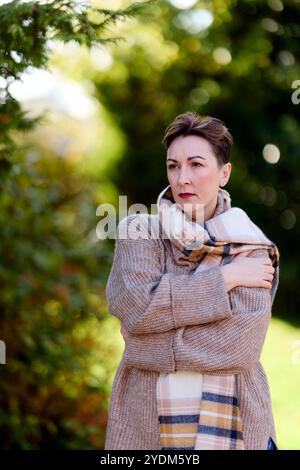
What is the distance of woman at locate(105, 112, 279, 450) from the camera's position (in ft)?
6.87

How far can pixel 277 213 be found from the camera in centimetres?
924

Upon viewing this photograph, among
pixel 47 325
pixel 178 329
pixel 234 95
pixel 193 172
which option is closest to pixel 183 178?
pixel 193 172

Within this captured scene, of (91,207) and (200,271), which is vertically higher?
(91,207)

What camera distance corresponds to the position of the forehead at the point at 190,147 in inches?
86.7

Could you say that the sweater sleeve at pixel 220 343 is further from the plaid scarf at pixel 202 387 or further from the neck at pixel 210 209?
the neck at pixel 210 209

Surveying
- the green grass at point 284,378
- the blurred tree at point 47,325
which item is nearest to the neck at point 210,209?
the blurred tree at point 47,325

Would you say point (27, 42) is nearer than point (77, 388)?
Yes

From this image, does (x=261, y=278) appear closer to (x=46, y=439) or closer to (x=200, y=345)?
(x=200, y=345)

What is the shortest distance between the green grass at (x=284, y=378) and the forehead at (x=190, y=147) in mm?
2891

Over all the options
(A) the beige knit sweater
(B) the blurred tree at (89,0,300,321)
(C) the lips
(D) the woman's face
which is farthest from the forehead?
(B) the blurred tree at (89,0,300,321)

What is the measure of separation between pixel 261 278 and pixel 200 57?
7.42 meters
